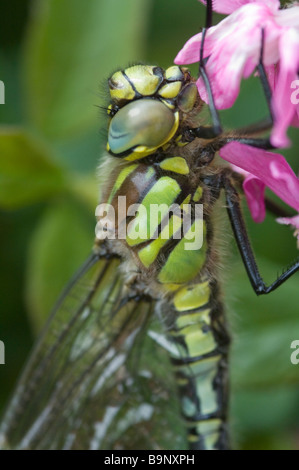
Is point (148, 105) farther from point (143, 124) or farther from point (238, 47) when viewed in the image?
point (238, 47)

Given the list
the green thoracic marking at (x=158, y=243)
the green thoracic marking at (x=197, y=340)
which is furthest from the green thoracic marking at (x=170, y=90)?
the green thoracic marking at (x=197, y=340)

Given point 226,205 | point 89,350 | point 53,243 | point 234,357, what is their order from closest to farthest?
point 226,205 → point 89,350 → point 234,357 → point 53,243

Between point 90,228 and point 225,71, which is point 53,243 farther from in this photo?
point 225,71

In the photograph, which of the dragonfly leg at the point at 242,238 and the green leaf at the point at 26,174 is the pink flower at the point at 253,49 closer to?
the dragonfly leg at the point at 242,238

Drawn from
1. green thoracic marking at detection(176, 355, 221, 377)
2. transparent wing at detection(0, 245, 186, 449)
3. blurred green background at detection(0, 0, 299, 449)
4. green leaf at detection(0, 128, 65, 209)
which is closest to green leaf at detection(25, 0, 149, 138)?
blurred green background at detection(0, 0, 299, 449)

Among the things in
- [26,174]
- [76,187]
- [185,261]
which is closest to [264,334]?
[185,261]
